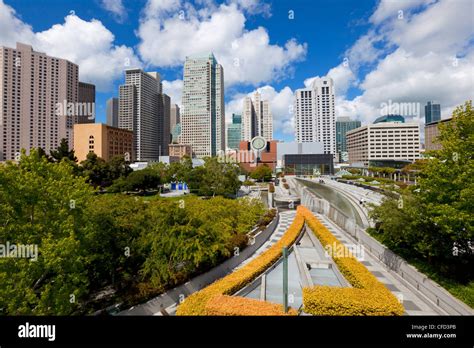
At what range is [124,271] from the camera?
10.3m

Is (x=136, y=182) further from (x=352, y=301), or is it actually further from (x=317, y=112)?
(x=317, y=112)

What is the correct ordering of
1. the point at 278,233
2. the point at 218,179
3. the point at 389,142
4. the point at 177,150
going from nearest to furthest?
1. the point at 278,233
2. the point at 218,179
3. the point at 389,142
4. the point at 177,150

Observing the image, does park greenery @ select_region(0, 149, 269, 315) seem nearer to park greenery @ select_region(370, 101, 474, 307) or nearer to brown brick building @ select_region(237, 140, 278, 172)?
park greenery @ select_region(370, 101, 474, 307)

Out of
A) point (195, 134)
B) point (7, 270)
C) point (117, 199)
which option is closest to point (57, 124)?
point (195, 134)

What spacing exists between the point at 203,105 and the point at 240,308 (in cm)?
14556

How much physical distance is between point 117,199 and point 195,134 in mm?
142332

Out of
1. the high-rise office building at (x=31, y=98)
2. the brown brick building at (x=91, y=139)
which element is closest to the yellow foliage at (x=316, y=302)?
the brown brick building at (x=91, y=139)

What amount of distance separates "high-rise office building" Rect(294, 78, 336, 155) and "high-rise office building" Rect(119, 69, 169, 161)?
102m

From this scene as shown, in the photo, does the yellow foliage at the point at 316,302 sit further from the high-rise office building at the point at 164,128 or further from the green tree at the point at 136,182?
the high-rise office building at the point at 164,128

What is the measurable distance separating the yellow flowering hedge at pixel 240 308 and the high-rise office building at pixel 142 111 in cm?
15386

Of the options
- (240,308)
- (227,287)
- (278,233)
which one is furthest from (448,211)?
(278,233)

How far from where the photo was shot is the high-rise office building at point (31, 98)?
82438mm

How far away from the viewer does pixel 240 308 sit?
782cm
